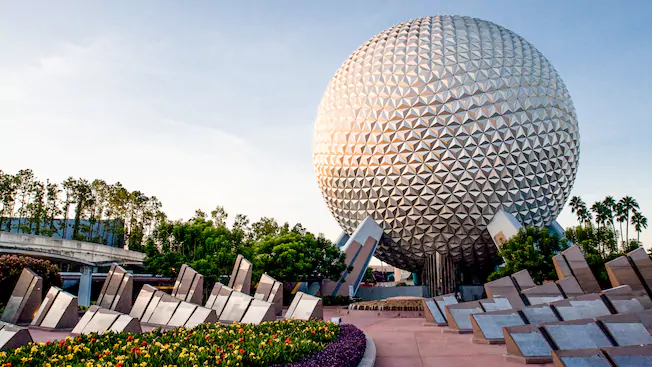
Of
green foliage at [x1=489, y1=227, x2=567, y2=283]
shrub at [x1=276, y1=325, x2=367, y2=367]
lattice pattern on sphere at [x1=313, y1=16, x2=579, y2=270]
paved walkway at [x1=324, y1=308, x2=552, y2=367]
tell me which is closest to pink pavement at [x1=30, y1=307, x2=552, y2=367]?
paved walkway at [x1=324, y1=308, x2=552, y2=367]

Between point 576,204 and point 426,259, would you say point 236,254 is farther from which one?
point 576,204

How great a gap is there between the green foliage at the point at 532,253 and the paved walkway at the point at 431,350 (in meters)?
9.80

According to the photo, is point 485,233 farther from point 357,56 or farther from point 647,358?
point 647,358

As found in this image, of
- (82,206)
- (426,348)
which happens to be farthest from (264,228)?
(426,348)

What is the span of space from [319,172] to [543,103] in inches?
546

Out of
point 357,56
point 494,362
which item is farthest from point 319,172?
point 494,362

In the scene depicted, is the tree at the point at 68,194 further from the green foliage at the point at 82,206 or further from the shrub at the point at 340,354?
the shrub at the point at 340,354

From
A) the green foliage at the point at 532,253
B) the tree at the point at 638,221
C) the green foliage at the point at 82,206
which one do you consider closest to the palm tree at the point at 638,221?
the tree at the point at 638,221

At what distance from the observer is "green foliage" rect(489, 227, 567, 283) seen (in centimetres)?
2205

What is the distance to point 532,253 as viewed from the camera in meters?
22.4

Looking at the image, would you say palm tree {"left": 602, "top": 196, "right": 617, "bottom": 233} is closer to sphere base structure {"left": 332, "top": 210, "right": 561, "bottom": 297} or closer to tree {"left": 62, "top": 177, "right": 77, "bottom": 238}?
sphere base structure {"left": 332, "top": 210, "right": 561, "bottom": 297}

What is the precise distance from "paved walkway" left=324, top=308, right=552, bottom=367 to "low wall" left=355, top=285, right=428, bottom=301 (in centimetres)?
1736

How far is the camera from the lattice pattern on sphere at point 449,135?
25547 mm

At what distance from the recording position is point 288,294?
2805cm
